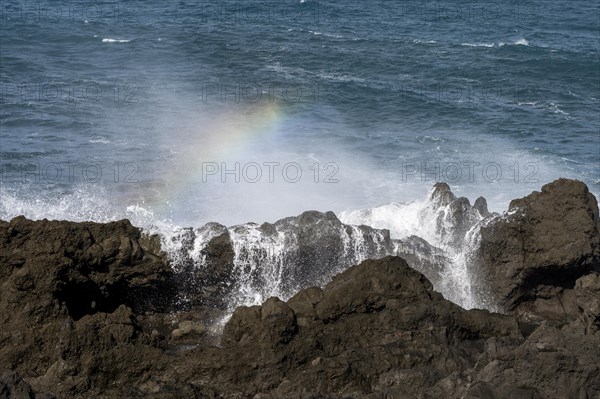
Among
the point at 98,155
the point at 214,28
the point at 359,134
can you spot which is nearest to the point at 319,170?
the point at 359,134

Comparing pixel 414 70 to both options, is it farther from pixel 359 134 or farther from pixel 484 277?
pixel 484 277

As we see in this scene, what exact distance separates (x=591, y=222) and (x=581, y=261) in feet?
2.63

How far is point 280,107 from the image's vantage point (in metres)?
40.8

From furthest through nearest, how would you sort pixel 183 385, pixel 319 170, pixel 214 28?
pixel 214 28
pixel 319 170
pixel 183 385

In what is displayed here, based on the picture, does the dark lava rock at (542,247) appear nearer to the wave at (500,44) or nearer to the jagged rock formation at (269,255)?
the jagged rock formation at (269,255)

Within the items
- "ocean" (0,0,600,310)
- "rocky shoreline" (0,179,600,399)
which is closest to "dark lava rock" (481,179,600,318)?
"rocky shoreline" (0,179,600,399)

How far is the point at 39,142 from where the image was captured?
34.9 meters

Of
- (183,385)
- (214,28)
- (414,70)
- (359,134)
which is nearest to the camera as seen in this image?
(183,385)

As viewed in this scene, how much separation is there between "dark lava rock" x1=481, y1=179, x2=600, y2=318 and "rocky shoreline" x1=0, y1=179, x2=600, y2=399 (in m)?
0.03

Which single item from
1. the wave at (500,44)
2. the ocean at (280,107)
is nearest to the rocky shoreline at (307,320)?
the ocean at (280,107)

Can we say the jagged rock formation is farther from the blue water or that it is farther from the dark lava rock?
the blue water

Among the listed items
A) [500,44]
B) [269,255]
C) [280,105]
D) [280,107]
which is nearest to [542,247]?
[269,255]

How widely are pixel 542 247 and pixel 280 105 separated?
22.7m

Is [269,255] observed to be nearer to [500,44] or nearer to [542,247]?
[542,247]
